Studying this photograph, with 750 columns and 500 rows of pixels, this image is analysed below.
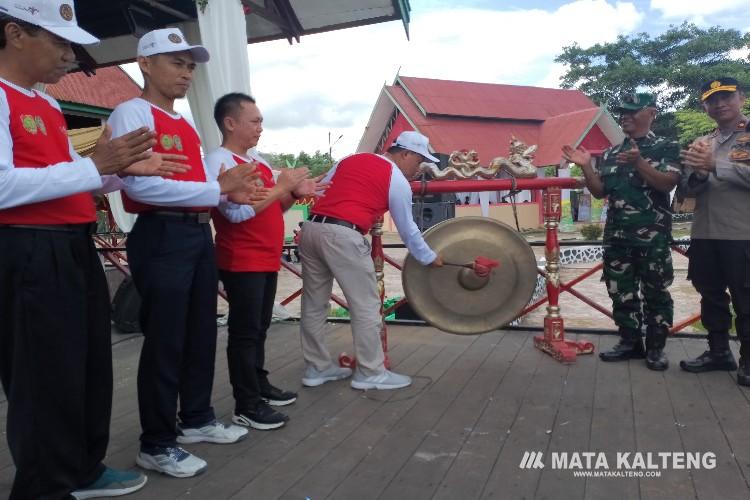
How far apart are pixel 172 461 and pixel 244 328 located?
0.71 metres

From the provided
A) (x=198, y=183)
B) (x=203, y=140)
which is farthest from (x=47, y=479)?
(x=203, y=140)

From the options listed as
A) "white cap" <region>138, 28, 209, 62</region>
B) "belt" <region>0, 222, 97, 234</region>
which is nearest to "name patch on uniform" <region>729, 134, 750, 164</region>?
"white cap" <region>138, 28, 209, 62</region>

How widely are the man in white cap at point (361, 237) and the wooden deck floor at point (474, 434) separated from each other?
25 cm

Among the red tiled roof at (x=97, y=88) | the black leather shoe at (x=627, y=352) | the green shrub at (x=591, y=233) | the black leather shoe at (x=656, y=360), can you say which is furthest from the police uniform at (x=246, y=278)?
the green shrub at (x=591, y=233)

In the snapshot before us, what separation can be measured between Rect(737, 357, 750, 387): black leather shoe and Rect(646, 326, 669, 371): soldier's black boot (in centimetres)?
42

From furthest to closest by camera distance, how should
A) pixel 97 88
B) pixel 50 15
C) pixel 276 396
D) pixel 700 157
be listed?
1. pixel 97 88
2. pixel 700 157
3. pixel 276 396
4. pixel 50 15

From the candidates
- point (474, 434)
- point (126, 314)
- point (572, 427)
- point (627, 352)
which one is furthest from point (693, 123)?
point (474, 434)

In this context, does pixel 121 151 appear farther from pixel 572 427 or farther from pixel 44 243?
pixel 572 427

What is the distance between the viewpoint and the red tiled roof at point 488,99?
934 inches

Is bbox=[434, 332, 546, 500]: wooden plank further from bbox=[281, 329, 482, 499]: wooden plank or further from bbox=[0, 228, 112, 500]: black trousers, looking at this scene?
bbox=[0, 228, 112, 500]: black trousers

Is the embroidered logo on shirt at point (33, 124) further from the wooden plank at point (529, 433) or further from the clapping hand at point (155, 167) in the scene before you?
the wooden plank at point (529, 433)

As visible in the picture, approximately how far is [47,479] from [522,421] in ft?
6.96

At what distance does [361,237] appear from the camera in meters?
3.56

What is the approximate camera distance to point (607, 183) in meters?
4.04
